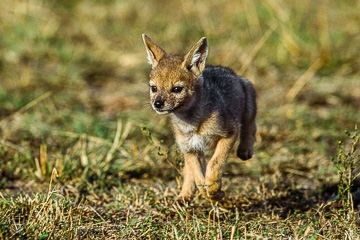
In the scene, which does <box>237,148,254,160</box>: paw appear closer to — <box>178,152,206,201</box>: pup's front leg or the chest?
<box>178,152,206,201</box>: pup's front leg

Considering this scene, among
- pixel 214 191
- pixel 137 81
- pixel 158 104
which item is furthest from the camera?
pixel 137 81

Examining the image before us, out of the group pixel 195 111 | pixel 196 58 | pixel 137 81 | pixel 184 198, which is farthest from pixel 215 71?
pixel 137 81

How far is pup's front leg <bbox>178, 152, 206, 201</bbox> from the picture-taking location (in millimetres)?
4754

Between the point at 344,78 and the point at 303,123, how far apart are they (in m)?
2.00

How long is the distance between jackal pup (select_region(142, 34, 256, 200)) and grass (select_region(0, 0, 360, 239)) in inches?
7.9

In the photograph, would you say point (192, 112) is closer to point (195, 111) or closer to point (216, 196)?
point (195, 111)

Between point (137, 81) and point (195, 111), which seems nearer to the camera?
point (195, 111)

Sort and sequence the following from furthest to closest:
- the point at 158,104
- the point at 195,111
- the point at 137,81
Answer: the point at 137,81 → the point at 195,111 → the point at 158,104

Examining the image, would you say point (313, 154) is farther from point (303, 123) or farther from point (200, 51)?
point (200, 51)

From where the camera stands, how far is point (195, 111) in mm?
4629

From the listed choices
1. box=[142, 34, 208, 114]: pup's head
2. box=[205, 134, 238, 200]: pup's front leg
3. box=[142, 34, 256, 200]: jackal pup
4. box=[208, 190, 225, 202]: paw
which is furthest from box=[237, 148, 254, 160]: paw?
box=[142, 34, 208, 114]: pup's head

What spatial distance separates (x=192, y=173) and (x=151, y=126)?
2.17 m

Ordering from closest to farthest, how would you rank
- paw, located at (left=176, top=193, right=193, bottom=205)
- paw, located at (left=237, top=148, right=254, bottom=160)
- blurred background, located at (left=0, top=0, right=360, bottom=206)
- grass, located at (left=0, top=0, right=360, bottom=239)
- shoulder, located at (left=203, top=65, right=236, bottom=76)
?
grass, located at (left=0, top=0, right=360, bottom=239), paw, located at (left=176, top=193, right=193, bottom=205), shoulder, located at (left=203, top=65, right=236, bottom=76), paw, located at (left=237, top=148, right=254, bottom=160), blurred background, located at (left=0, top=0, right=360, bottom=206)

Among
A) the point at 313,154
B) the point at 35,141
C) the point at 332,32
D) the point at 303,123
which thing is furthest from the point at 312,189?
the point at 332,32
